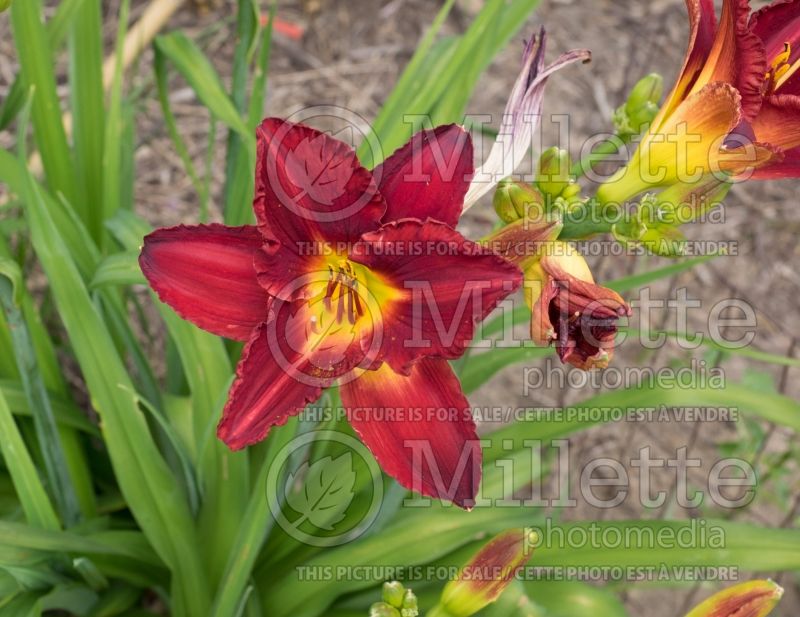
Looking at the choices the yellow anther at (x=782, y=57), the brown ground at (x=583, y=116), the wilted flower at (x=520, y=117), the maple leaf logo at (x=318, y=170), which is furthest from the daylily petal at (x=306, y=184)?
the brown ground at (x=583, y=116)

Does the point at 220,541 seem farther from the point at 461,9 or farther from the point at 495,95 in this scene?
the point at 461,9

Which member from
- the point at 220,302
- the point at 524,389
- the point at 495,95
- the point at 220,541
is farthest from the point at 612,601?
the point at 495,95

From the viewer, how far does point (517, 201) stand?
36.9 inches

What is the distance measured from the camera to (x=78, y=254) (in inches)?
55.1

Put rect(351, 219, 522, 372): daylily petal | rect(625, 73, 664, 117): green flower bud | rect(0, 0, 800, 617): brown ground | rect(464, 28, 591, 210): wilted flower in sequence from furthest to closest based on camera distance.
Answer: rect(0, 0, 800, 617): brown ground, rect(625, 73, 664, 117): green flower bud, rect(464, 28, 591, 210): wilted flower, rect(351, 219, 522, 372): daylily petal

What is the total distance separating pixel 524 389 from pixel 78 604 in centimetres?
123

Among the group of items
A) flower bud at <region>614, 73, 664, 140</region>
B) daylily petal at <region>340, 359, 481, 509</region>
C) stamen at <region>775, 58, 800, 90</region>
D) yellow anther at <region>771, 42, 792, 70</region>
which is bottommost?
daylily petal at <region>340, 359, 481, 509</region>

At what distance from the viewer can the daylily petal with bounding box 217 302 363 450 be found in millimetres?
850

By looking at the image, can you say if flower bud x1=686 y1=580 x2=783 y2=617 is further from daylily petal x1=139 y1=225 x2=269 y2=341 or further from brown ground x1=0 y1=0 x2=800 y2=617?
brown ground x1=0 y1=0 x2=800 y2=617

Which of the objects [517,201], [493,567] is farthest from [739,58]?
[493,567]

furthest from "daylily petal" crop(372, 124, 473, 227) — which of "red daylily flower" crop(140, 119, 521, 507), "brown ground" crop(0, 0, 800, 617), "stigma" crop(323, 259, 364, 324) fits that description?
"brown ground" crop(0, 0, 800, 617)

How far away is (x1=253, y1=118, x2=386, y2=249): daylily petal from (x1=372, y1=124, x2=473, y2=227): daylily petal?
0.03 meters

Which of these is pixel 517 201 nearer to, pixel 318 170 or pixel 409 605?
pixel 318 170

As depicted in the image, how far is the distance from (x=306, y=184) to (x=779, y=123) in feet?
1.75
